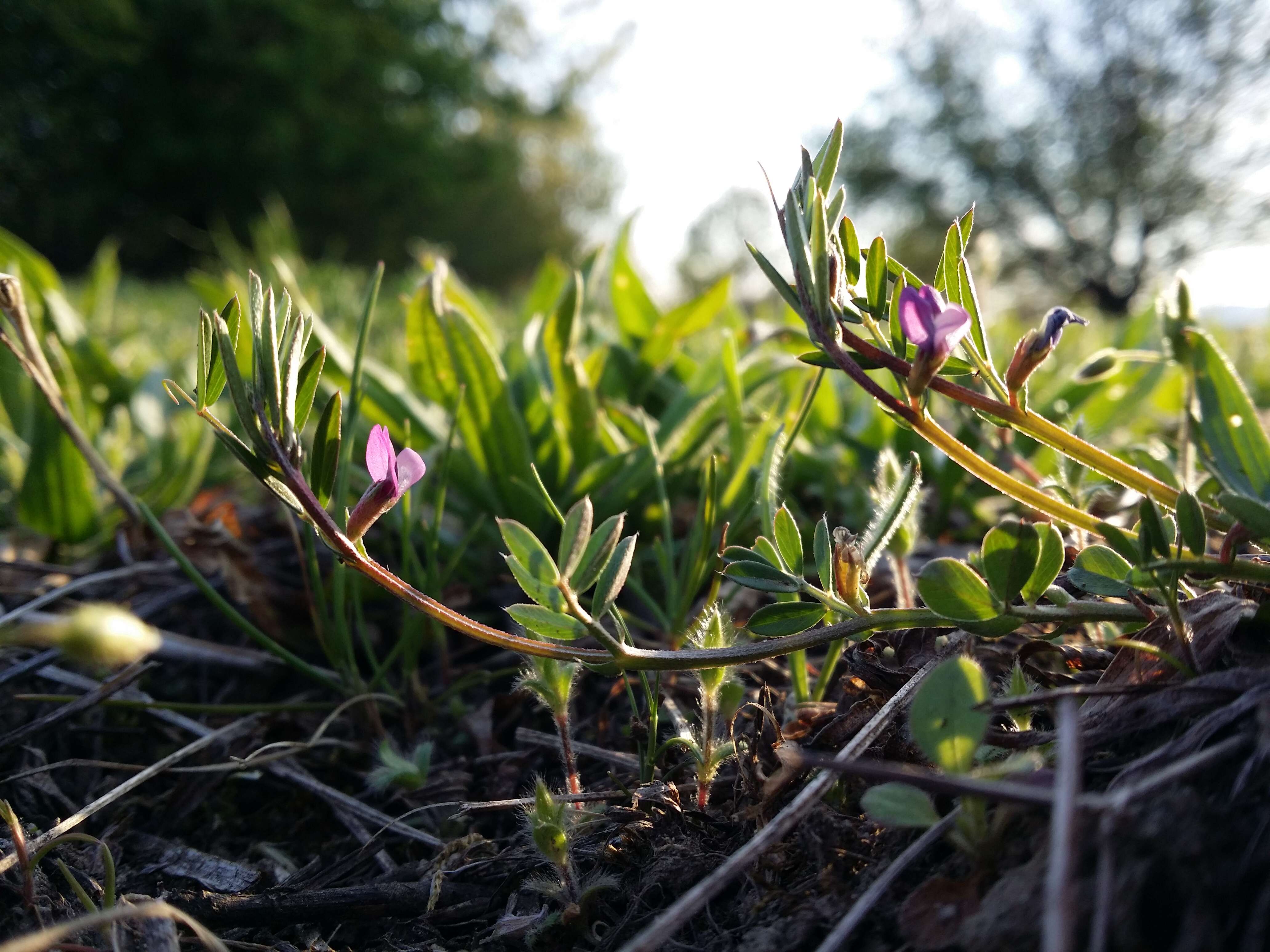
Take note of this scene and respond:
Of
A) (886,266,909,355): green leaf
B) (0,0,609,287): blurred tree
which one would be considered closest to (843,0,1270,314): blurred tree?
(0,0,609,287): blurred tree

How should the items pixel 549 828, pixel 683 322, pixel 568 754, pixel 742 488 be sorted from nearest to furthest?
pixel 549 828
pixel 568 754
pixel 742 488
pixel 683 322

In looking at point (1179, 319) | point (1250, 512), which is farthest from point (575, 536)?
point (1179, 319)

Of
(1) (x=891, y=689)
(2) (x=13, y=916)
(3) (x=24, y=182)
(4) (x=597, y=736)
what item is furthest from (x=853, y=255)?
(3) (x=24, y=182)

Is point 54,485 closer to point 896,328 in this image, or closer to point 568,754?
point 568,754

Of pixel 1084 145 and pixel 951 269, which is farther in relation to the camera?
pixel 1084 145

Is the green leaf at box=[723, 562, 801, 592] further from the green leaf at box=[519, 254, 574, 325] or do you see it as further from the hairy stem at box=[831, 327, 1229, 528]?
the green leaf at box=[519, 254, 574, 325]

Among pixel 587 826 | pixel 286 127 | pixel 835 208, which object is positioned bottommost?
pixel 587 826

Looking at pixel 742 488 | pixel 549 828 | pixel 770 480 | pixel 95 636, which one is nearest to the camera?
pixel 95 636
